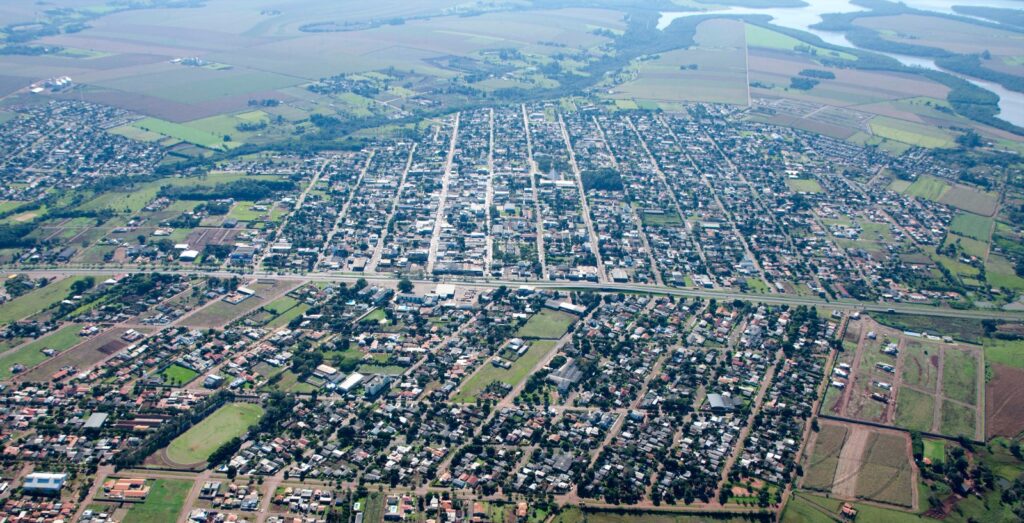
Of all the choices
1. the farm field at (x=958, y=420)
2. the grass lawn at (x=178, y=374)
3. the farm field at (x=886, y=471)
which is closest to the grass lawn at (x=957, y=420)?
the farm field at (x=958, y=420)

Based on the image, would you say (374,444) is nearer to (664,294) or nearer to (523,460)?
(523,460)

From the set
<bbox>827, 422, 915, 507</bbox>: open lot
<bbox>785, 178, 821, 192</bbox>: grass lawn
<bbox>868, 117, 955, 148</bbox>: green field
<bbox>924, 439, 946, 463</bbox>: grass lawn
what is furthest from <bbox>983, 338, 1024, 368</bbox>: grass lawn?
<bbox>868, 117, 955, 148</bbox>: green field

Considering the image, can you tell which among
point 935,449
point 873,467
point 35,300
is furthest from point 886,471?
point 35,300

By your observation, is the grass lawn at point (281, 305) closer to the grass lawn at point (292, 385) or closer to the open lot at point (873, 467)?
the grass lawn at point (292, 385)

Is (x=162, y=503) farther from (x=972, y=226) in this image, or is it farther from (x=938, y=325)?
(x=972, y=226)

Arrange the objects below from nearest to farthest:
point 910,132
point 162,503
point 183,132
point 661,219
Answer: point 162,503
point 661,219
point 183,132
point 910,132
